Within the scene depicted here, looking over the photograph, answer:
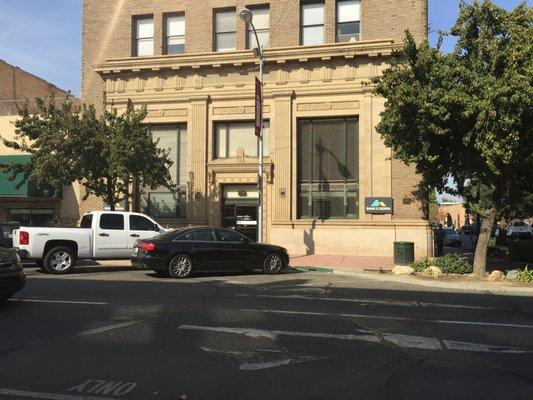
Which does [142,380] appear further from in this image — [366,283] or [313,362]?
[366,283]

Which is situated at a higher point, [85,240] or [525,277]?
[85,240]

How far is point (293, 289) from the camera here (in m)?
12.8

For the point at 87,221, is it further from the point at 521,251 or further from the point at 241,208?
the point at 521,251

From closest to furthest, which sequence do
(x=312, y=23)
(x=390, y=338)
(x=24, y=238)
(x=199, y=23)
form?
(x=390, y=338)
(x=24, y=238)
(x=312, y=23)
(x=199, y=23)

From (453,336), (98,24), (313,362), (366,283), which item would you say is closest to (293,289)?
(366,283)

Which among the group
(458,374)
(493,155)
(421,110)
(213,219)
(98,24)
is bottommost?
(458,374)

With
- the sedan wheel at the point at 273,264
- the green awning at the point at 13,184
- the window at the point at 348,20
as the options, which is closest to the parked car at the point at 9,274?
the sedan wheel at the point at 273,264

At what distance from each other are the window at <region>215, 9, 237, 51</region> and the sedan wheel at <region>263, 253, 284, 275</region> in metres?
12.2

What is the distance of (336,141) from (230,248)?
9.94 metres

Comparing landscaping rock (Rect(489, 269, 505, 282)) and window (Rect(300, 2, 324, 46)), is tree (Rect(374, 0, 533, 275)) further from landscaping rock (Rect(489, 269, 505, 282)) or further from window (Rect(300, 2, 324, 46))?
window (Rect(300, 2, 324, 46))

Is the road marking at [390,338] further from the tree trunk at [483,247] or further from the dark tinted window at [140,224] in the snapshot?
the dark tinted window at [140,224]

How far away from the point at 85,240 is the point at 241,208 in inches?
360

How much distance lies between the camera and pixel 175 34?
25750 mm

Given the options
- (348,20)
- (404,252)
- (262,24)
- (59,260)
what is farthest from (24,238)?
(348,20)
